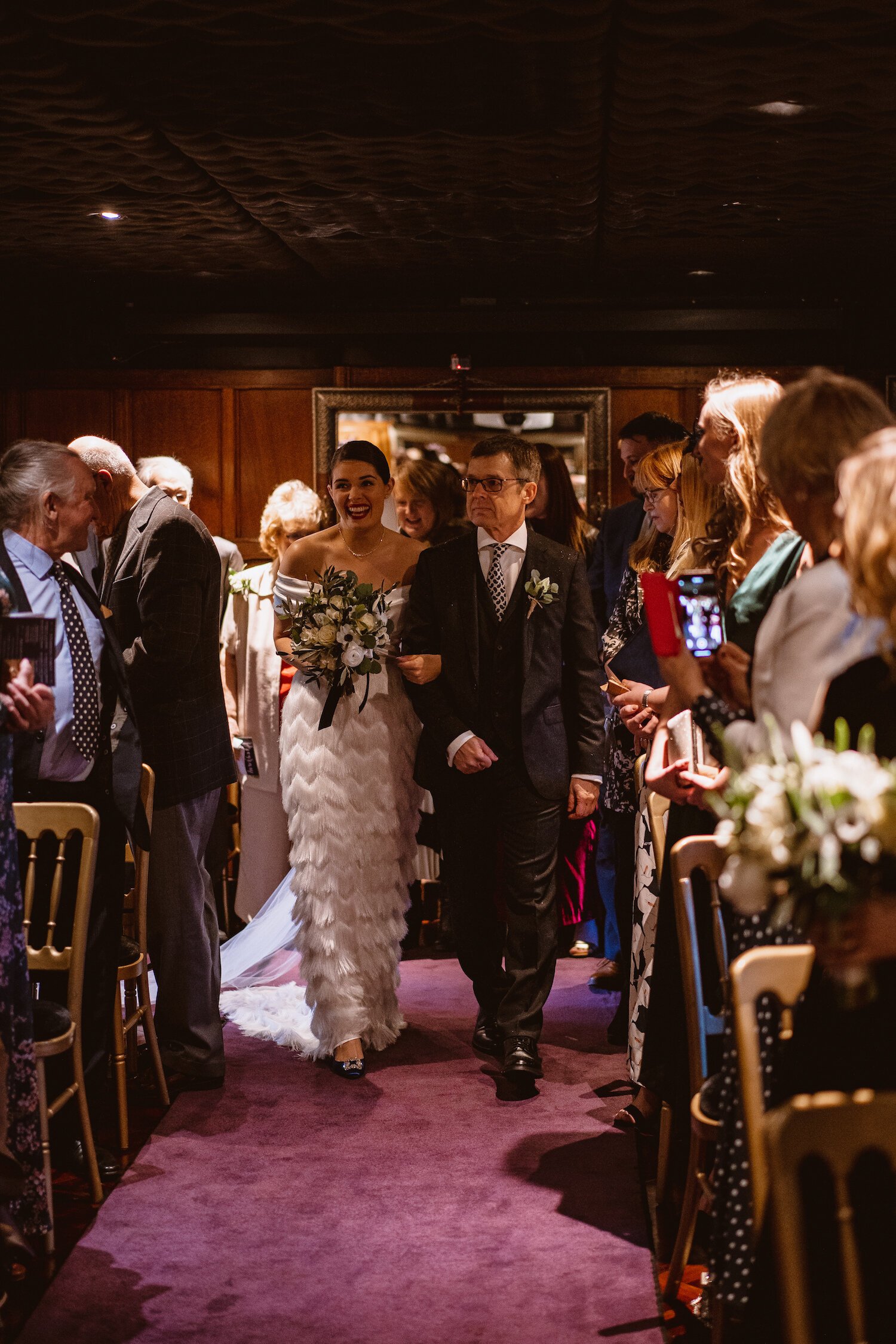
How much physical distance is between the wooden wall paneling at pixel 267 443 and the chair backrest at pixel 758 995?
21.9 feet

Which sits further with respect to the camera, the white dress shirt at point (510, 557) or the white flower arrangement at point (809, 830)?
the white dress shirt at point (510, 557)

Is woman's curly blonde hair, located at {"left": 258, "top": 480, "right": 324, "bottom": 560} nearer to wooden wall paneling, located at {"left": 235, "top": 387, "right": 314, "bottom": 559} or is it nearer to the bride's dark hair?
the bride's dark hair

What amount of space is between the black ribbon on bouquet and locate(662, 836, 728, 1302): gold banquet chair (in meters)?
1.57

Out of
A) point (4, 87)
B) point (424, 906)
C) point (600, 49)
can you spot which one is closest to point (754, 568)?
point (600, 49)

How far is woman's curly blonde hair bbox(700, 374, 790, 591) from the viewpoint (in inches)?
114

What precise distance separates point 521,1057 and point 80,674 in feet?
5.79

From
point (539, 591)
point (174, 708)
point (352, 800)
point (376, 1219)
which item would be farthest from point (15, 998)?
point (539, 591)

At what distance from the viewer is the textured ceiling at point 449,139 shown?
3.95m

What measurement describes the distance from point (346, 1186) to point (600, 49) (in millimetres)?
3433

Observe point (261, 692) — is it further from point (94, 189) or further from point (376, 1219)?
point (376, 1219)

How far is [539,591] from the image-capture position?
13.1ft

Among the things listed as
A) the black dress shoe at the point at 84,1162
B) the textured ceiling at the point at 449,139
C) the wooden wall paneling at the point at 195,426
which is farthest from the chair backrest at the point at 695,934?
the wooden wall paneling at the point at 195,426

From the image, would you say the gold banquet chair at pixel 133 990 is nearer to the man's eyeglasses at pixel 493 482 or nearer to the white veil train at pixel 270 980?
the white veil train at pixel 270 980

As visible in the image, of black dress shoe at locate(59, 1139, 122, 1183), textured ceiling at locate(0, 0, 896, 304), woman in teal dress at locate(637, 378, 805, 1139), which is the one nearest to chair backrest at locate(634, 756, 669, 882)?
woman in teal dress at locate(637, 378, 805, 1139)
